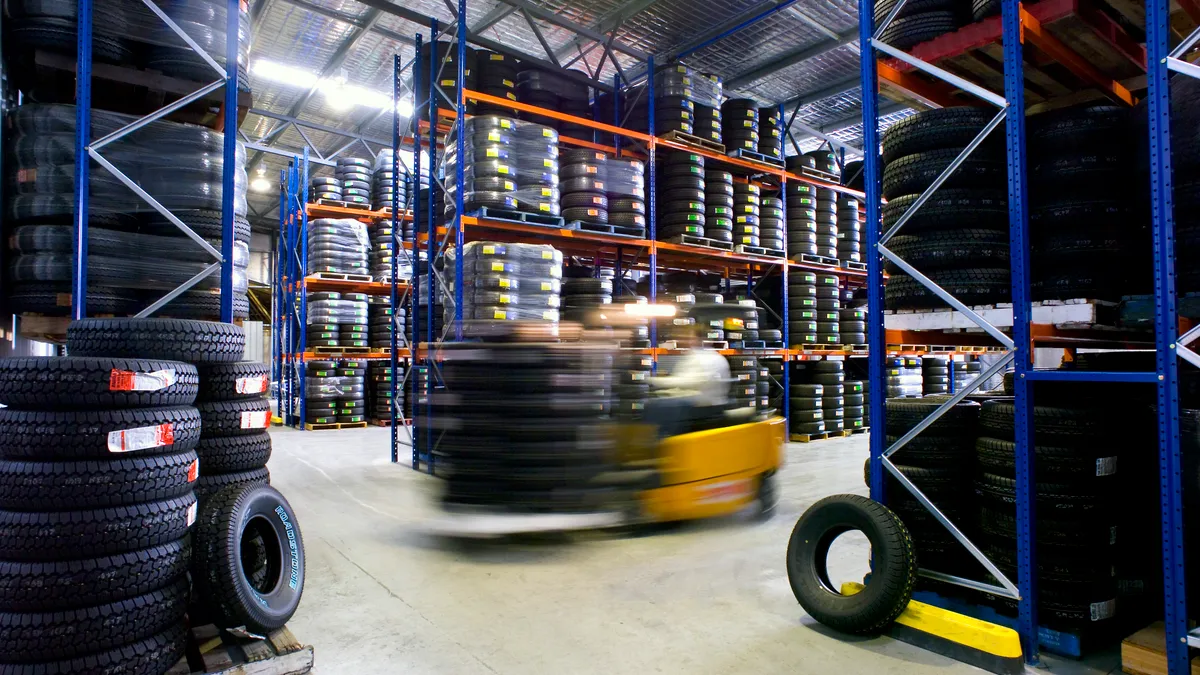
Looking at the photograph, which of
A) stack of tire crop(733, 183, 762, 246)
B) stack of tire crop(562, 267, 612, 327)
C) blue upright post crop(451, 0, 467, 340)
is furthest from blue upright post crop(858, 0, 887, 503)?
stack of tire crop(733, 183, 762, 246)

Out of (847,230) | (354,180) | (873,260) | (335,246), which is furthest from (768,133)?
(873,260)

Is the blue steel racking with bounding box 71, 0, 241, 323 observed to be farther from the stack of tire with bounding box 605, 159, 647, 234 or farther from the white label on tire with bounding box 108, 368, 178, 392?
the stack of tire with bounding box 605, 159, 647, 234

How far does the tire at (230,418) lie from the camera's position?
390cm

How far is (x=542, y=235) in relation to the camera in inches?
378

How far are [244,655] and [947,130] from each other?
448 centimetres

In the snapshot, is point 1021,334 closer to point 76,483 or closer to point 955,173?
point 955,173

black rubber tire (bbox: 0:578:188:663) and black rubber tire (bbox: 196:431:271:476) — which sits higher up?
black rubber tire (bbox: 196:431:271:476)

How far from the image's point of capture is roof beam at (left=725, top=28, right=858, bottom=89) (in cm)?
1188

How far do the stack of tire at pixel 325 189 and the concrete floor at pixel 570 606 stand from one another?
9476 mm

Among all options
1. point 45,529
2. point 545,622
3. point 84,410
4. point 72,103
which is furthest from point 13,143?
point 545,622

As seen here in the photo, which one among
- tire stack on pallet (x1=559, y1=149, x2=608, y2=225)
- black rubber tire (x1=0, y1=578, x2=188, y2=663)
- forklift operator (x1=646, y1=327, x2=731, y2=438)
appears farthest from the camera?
tire stack on pallet (x1=559, y1=149, x2=608, y2=225)

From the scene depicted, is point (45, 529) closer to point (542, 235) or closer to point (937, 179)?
point (937, 179)

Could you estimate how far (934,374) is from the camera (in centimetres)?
1548

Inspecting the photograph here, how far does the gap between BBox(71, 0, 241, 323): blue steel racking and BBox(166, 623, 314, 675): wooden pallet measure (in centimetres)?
241
